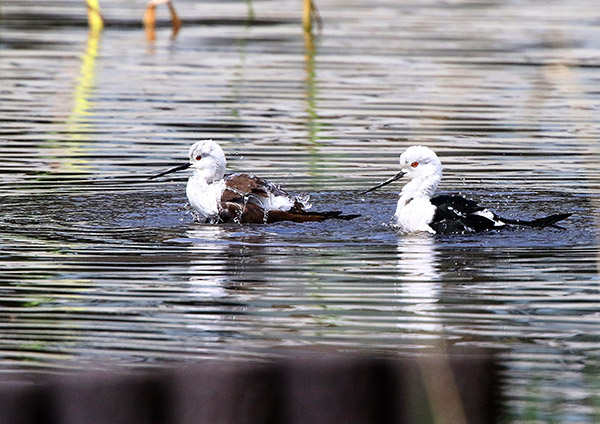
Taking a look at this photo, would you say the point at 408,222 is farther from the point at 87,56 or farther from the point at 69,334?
the point at 87,56

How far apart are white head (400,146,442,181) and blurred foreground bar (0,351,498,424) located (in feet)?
20.3

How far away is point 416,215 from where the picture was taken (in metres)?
9.93

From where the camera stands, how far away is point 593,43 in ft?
82.2

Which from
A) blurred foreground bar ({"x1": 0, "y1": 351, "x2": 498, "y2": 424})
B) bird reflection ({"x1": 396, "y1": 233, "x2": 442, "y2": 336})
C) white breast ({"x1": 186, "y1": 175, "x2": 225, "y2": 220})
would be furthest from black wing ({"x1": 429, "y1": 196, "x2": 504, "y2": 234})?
blurred foreground bar ({"x1": 0, "y1": 351, "x2": 498, "y2": 424})

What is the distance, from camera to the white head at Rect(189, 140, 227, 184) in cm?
1082

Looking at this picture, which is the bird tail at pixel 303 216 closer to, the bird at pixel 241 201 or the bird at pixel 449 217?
the bird at pixel 241 201

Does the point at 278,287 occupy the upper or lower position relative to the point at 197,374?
lower

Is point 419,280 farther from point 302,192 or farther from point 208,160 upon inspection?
point 302,192

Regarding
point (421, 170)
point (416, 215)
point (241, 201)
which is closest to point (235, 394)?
point (416, 215)

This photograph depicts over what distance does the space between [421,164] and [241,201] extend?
138 centimetres

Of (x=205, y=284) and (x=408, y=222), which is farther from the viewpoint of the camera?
(x=408, y=222)

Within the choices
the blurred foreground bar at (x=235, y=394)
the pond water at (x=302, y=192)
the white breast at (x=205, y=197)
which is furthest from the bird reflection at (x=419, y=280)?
the blurred foreground bar at (x=235, y=394)

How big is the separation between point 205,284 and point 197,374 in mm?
4063

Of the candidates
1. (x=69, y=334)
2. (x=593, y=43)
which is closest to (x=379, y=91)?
(x=593, y=43)
